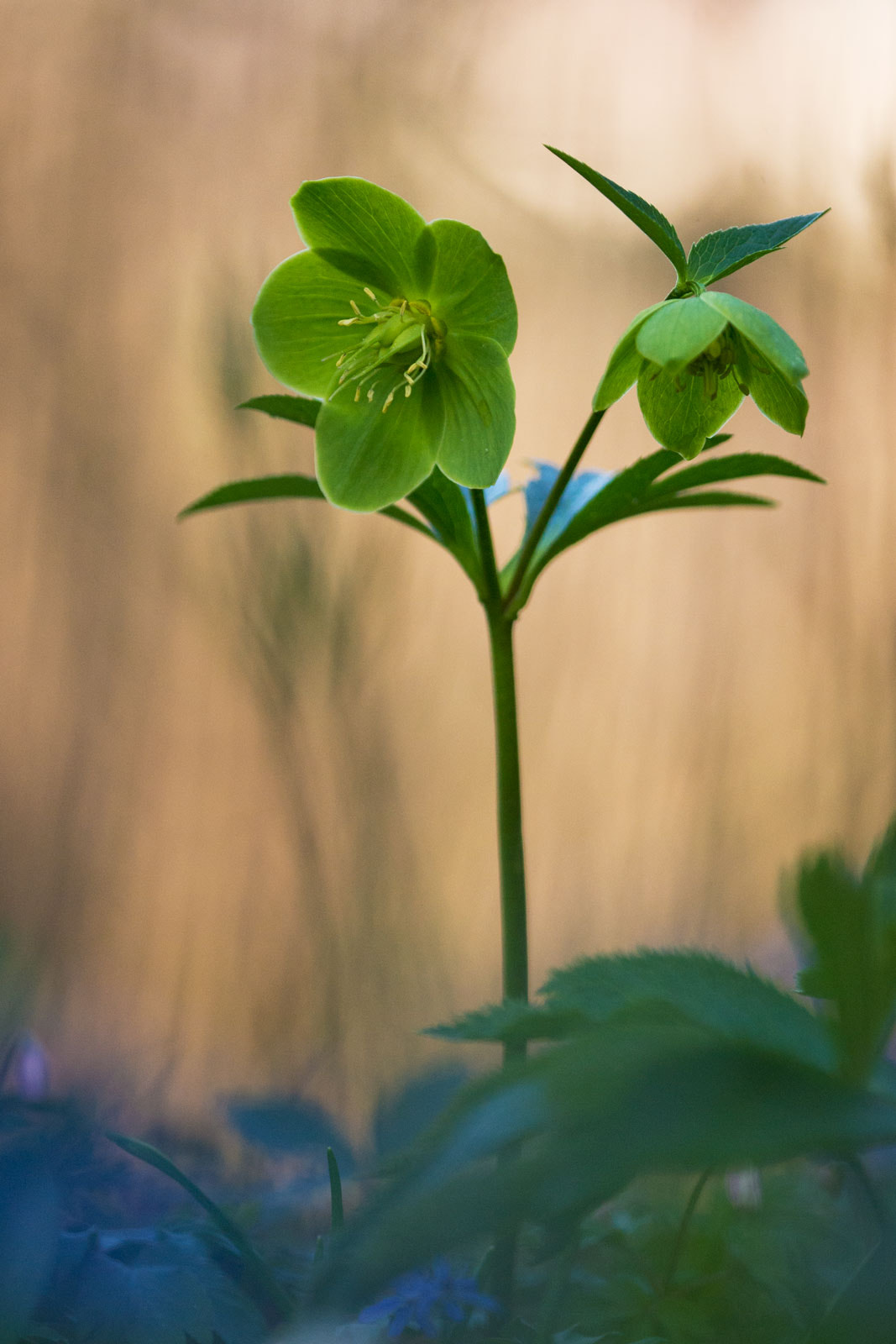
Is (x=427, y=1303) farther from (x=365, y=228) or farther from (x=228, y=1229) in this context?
(x=365, y=228)

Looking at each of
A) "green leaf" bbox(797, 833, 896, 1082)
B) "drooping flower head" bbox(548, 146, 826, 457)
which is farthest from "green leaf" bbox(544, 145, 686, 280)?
"green leaf" bbox(797, 833, 896, 1082)

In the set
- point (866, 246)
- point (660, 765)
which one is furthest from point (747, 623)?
point (866, 246)

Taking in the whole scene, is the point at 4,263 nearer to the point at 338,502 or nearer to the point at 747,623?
the point at 338,502

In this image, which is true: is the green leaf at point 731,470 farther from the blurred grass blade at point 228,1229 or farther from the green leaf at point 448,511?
the blurred grass blade at point 228,1229

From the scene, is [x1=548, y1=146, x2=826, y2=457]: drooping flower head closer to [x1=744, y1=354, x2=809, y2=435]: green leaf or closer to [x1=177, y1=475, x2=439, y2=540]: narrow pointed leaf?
[x1=744, y1=354, x2=809, y2=435]: green leaf

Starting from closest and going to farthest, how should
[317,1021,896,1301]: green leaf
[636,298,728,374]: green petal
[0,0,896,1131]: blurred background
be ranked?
1. [317,1021,896,1301]: green leaf
2. [636,298,728,374]: green petal
3. [0,0,896,1131]: blurred background

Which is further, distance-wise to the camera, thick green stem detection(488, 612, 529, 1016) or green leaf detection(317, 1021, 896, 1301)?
thick green stem detection(488, 612, 529, 1016)
